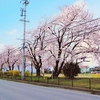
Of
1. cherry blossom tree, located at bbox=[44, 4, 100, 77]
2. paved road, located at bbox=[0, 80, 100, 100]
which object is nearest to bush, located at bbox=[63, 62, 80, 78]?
cherry blossom tree, located at bbox=[44, 4, 100, 77]

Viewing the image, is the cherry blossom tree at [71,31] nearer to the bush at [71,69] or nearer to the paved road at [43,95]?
the bush at [71,69]

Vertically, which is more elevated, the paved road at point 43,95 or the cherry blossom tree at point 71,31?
the cherry blossom tree at point 71,31

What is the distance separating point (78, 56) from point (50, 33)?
6143mm

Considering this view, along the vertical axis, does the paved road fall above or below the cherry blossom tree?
below

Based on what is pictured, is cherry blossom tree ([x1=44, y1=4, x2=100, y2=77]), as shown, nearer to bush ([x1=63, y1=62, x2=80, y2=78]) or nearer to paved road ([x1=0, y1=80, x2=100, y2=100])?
bush ([x1=63, y1=62, x2=80, y2=78])

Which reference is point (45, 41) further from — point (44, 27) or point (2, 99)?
point (2, 99)

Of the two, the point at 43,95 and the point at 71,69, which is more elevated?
the point at 71,69

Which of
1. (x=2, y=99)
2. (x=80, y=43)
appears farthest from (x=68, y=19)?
(x=2, y=99)

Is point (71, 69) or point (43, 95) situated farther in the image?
point (71, 69)

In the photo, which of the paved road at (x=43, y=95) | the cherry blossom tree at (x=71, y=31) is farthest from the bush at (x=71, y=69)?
the paved road at (x=43, y=95)

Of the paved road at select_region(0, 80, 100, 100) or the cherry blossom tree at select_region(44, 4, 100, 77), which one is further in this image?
the cherry blossom tree at select_region(44, 4, 100, 77)

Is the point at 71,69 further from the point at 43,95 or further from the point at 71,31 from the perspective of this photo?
the point at 43,95

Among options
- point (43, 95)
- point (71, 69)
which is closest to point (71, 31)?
point (71, 69)

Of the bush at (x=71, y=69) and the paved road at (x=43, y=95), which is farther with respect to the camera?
the bush at (x=71, y=69)
